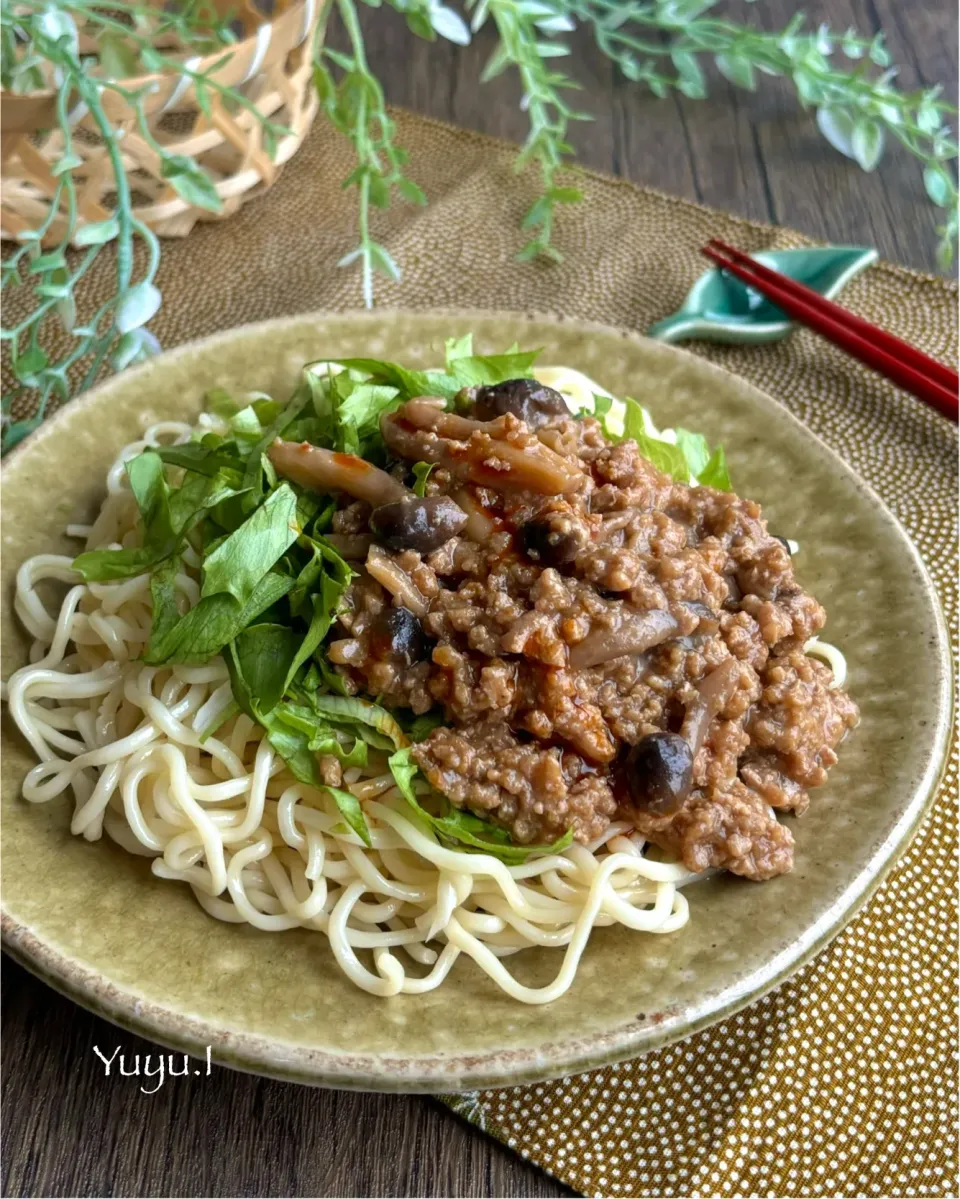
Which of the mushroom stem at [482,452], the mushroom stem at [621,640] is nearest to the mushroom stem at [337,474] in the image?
the mushroom stem at [482,452]

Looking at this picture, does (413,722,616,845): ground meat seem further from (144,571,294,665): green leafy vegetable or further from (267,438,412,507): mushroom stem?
(267,438,412,507): mushroom stem

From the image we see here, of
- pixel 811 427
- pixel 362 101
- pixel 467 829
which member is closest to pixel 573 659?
pixel 467 829

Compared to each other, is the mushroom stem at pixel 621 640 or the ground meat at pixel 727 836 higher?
the mushroom stem at pixel 621 640

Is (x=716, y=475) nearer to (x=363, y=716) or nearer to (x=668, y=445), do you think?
(x=668, y=445)

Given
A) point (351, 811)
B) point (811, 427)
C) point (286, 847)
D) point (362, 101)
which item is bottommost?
point (286, 847)

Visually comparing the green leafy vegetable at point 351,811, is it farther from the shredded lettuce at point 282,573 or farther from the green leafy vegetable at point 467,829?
the green leafy vegetable at point 467,829

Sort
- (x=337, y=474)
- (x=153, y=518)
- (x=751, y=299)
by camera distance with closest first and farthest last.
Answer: (x=337, y=474) < (x=153, y=518) < (x=751, y=299)
